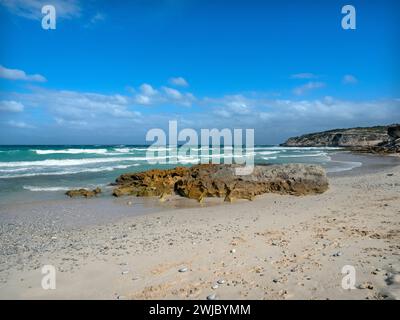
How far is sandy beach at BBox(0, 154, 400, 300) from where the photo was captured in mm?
4703

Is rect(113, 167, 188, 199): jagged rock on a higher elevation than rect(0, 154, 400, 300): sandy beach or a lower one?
higher

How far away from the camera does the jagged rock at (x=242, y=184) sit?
13359 mm

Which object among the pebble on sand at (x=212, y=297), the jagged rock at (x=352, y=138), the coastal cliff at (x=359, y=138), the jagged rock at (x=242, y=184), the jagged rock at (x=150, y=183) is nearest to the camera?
the pebble on sand at (x=212, y=297)

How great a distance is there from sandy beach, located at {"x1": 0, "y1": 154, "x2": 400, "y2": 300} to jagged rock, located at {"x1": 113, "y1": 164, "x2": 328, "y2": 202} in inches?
83.4

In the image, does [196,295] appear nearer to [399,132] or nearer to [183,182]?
[183,182]

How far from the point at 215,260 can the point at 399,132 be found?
6737 cm

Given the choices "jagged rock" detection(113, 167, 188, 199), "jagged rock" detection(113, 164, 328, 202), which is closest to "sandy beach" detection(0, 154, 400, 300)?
"jagged rock" detection(113, 164, 328, 202)

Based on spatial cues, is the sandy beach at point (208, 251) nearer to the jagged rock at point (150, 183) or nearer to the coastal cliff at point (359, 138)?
the jagged rock at point (150, 183)

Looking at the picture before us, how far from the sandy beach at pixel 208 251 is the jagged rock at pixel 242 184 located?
6.95ft

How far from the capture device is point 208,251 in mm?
6348

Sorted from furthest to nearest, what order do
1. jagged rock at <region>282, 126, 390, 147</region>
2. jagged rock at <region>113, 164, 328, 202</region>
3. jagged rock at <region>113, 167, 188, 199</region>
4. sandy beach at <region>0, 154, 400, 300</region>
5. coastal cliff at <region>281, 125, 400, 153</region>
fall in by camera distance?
jagged rock at <region>282, 126, 390, 147</region>, coastal cliff at <region>281, 125, 400, 153</region>, jagged rock at <region>113, 167, 188, 199</region>, jagged rock at <region>113, 164, 328, 202</region>, sandy beach at <region>0, 154, 400, 300</region>

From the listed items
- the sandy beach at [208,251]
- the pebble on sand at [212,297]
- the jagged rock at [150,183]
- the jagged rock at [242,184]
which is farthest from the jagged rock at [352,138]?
the pebble on sand at [212,297]

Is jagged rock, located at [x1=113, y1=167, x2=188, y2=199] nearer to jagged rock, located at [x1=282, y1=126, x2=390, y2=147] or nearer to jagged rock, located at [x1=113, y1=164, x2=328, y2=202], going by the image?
jagged rock, located at [x1=113, y1=164, x2=328, y2=202]
